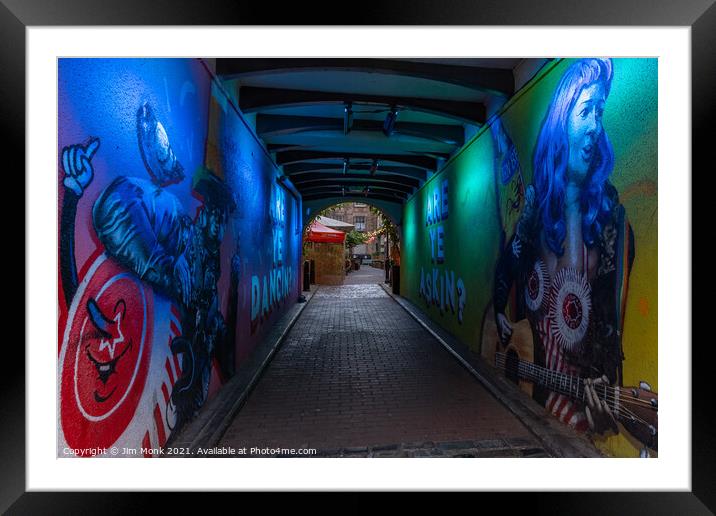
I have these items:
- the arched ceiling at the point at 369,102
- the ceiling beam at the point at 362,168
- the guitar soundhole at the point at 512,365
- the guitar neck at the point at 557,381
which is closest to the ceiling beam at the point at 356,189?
the ceiling beam at the point at 362,168

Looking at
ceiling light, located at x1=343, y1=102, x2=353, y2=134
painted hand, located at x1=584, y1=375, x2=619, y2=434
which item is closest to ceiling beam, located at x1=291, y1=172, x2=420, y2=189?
ceiling light, located at x1=343, y1=102, x2=353, y2=134

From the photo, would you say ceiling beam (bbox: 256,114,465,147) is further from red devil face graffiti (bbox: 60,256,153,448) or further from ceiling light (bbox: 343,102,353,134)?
red devil face graffiti (bbox: 60,256,153,448)

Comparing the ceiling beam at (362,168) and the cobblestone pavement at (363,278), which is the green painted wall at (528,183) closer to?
the ceiling beam at (362,168)

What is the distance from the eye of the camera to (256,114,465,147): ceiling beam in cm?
669

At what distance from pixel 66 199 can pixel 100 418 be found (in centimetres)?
148

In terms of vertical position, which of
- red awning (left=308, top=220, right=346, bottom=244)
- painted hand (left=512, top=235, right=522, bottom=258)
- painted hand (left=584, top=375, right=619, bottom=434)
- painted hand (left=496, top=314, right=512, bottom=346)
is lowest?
painted hand (left=584, top=375, right=619, bottom=434)

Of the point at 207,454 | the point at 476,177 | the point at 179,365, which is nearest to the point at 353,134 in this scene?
the point at 476,177

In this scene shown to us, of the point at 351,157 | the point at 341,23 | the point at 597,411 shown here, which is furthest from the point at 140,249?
the point at 351,157

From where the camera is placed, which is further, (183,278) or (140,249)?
(183,278)

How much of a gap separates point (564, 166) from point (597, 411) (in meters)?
2.54

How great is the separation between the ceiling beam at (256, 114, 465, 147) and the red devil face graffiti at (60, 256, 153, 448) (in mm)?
4914

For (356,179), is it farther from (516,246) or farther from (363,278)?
(363,278)

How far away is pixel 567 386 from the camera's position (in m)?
3.59

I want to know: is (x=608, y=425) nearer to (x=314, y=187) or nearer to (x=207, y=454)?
(x=207, y=454)
